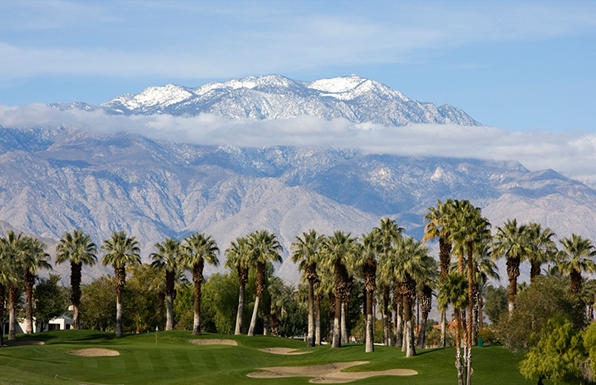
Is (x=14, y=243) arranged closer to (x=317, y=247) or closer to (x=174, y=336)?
(x=174, y=336)

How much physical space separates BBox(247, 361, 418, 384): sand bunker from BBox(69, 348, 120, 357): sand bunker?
22.6 metres

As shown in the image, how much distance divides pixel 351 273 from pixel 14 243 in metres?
51.1

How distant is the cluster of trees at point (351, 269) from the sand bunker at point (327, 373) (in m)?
7.18

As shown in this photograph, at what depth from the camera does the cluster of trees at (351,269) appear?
287 feet

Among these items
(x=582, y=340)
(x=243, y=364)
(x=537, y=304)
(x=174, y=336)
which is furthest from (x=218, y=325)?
(x=582, y=340)

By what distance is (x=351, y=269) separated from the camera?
10156 centimetres

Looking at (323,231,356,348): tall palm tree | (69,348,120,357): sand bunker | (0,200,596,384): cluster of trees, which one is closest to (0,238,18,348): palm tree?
(0,200,596,384): cluster of trees

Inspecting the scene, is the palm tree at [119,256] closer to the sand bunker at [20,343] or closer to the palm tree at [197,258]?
the palm tree at [197,258]

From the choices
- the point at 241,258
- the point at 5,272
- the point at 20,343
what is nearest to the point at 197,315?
the point at 241,258

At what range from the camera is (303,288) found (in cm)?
14688

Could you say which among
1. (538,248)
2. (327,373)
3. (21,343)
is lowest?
(327,373)

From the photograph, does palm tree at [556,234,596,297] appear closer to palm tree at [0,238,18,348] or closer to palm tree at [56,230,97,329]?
palm tree at [56,230,97,329]

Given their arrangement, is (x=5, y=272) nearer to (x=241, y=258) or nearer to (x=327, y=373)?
(x=241, y=258)

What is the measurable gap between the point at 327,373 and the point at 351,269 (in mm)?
20346
